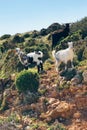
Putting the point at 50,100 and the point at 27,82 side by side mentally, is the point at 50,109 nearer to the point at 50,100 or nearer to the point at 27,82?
the point at 50,100

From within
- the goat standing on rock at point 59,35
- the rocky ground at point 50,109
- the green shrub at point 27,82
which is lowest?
the rocky ground at point 50,109

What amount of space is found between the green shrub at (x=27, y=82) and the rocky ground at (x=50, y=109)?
1.41ft

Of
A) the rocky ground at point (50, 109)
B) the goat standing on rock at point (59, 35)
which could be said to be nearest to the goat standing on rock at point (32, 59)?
the rocky ground at point (50, 109)

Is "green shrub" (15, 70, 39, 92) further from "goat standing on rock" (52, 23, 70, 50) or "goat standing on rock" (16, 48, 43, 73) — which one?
"goat standing on rock" (52, 23, 70, 50)

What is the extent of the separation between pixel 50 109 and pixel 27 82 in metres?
2.93

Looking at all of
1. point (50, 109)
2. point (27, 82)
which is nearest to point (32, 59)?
point (27, 82)

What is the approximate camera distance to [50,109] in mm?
26328

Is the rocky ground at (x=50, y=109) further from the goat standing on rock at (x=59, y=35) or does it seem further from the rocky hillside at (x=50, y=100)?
the goat standing on rock at (x=59, y=35)

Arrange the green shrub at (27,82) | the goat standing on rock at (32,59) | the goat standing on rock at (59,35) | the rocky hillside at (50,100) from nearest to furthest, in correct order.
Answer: the rocky hillside at (50,100) → the green shrub at (27,82) → the goat standing on rock at (32,59) → the goat standing on rock at (59,35)

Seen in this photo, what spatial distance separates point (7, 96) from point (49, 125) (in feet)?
16.9

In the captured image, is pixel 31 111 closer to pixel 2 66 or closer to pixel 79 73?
pixel 79 73

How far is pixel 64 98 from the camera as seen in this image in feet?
88.4

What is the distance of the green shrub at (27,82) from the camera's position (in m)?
28.4

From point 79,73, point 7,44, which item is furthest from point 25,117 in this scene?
point 7,44
